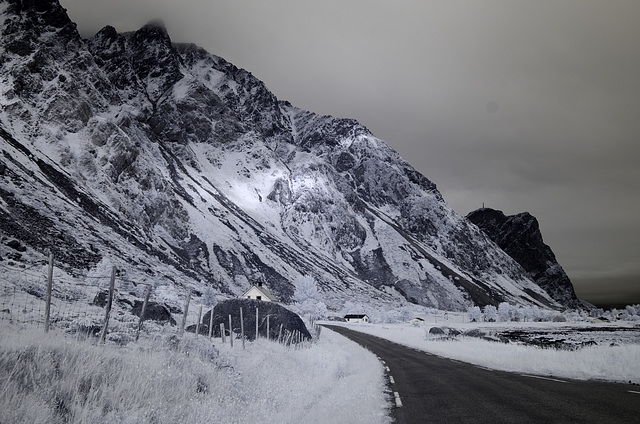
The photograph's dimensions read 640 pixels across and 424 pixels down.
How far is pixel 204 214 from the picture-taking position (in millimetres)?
132875

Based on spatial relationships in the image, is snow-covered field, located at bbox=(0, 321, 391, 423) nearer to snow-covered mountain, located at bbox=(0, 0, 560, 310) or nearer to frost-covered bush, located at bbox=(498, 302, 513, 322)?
snow-covered mountain, located at bbox=(0, 0, 560, 310)

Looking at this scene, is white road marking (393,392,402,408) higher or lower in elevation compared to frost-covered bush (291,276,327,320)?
higher

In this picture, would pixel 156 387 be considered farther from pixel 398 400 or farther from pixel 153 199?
pixel 153 199

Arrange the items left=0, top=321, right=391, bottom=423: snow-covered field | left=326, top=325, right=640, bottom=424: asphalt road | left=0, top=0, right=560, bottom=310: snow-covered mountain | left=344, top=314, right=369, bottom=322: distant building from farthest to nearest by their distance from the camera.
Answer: left=344, top=314, right=369, bottom=322: distant building < left=0, top=0, right=560, bottom=310: snow-covered mountain < left=326, top=325, right=640, bottom=424: asphalt road < left=0, top=321, right=391, bottom=423: snow-covered field

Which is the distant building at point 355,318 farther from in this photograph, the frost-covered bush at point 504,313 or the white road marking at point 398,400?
the white road marking at point 398,400

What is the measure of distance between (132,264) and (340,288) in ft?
269

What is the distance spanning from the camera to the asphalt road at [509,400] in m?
8.98

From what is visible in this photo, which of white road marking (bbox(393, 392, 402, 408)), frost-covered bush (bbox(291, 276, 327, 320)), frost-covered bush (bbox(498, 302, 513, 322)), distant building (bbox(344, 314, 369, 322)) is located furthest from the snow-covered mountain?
white road marking (bbox(393, 392, 402, 408))

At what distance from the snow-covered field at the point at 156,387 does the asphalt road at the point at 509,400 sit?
102cm

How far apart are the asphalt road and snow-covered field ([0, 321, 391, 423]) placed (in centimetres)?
102

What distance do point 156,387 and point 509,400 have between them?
8578 millimetres

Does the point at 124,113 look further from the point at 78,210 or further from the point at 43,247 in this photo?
the point at 43,247

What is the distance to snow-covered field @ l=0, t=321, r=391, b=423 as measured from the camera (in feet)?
22.4

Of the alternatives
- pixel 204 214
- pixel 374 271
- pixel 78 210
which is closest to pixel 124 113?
pixel 204 214
